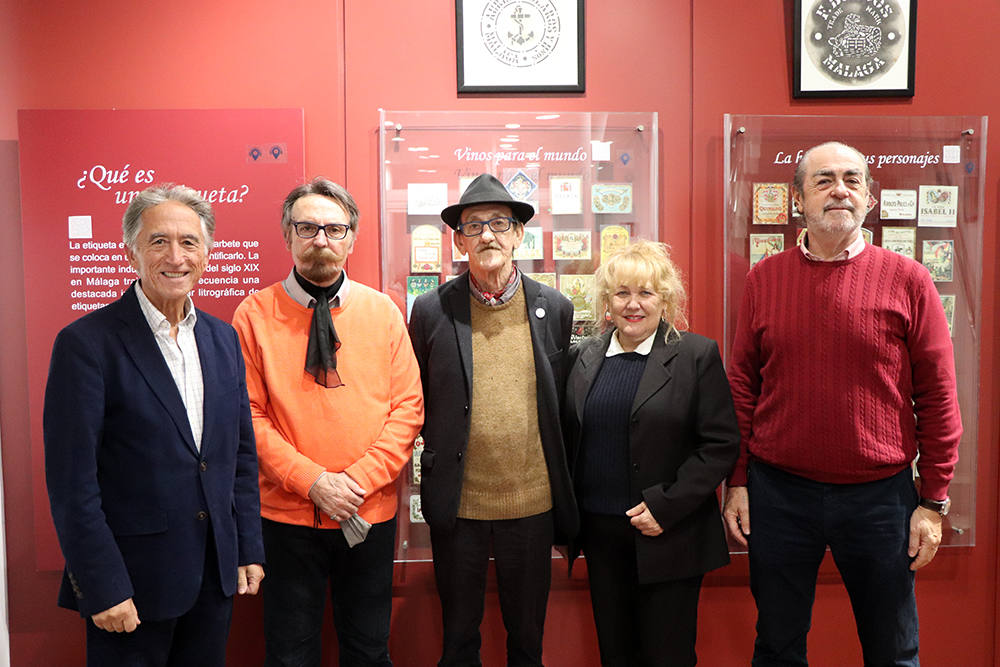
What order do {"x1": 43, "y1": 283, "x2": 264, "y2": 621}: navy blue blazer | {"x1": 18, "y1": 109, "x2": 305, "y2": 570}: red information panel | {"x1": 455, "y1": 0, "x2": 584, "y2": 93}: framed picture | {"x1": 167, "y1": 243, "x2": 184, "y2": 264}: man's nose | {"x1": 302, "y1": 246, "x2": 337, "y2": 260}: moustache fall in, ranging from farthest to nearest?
{"x1": 455, "y1": 0, "x2": 584, "y2": 93}: framed picture
{"x1": 18, "y1": 109, "x2": 305, "y2": 570}: red information panel
{"x1": 302, "y1": 246, "x2": 337, "y2": 260}: moustache
{"x1": 167, "y1": 243, "x2": 184, "y2": 264}: man's nose
{"x1": 43, "y1": 283, "x2": 264, "y2": 621}: navy blue blazer

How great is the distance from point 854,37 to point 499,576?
8.48 feet

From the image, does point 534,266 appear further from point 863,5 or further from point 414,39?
point 863,5

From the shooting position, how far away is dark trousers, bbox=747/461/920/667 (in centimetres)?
216

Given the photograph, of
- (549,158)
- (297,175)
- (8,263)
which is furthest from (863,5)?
(8,263)

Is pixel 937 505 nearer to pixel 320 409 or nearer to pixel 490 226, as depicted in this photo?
pixel 490 226

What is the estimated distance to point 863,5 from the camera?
2785 mm

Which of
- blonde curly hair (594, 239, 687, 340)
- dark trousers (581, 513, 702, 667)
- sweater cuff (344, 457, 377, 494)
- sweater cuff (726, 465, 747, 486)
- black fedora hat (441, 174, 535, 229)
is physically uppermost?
black fedora hat (441, 174, 535, 229)

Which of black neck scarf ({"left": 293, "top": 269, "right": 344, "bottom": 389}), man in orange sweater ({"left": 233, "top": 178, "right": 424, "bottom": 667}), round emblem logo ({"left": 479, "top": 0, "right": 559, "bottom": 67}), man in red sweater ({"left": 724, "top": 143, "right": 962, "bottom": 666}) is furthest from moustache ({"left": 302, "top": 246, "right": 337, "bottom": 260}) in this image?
man in red sweater ({"left": 724, "top": 143, "right": 962, "bottom": 666})

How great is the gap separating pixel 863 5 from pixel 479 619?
2.86 m

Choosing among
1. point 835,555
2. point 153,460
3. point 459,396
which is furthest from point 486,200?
point 835,555

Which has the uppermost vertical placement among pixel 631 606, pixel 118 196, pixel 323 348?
pixel 118 196

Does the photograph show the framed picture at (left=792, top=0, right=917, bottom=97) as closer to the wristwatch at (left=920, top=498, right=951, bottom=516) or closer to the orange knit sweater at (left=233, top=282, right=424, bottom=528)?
the wristwatch at (left=920, top=498, right=951, bottom=516)

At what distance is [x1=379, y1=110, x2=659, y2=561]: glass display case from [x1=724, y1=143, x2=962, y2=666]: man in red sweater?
0.73 metres

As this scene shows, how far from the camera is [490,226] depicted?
2.30 metres
